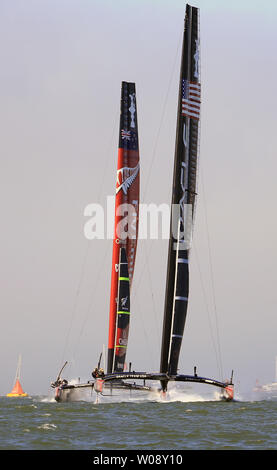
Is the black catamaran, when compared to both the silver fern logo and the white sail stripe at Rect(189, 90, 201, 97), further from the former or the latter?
the silver fern logo

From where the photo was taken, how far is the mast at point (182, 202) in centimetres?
3528

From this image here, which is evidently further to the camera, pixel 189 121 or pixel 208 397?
pixel 189 121

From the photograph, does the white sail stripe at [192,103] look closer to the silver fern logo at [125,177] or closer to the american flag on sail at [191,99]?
the american flag on sail at [191,99]

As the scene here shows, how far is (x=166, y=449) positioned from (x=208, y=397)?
15738 millimetres

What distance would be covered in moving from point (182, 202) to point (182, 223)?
94cm

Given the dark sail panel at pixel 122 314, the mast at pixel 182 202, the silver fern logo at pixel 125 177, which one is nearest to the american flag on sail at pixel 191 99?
the mast at pixel 182 202

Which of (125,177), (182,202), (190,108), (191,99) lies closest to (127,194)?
(125,177)

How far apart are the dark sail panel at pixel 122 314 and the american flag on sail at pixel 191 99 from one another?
810 cm

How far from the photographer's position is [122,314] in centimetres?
4194

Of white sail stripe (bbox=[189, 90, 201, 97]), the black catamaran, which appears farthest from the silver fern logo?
white sail stripe (bbox=[189, 90, 201, 97])

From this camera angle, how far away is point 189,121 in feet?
122

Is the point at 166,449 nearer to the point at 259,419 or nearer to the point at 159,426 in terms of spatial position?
the point at 159,426

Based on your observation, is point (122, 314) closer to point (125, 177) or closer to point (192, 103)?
point (125, 177)
